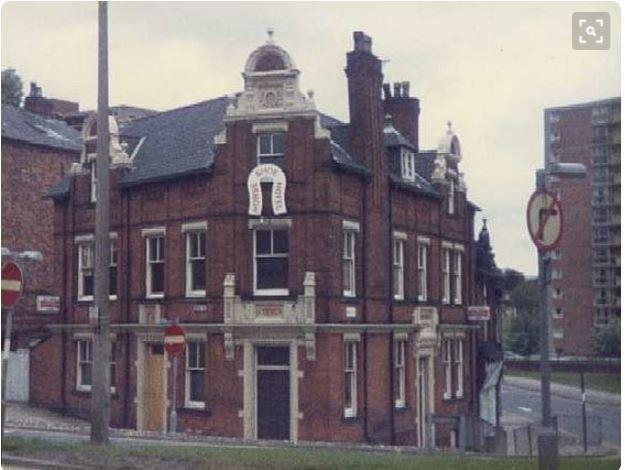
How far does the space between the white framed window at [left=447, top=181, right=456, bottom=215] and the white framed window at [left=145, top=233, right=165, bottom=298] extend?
2534 millimetres

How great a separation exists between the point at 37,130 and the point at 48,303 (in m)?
1.56

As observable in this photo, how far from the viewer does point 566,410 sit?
957 centimetres

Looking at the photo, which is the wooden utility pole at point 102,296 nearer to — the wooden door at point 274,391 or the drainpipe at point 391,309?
the wooden door at point 274,391

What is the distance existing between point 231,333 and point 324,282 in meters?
0.98

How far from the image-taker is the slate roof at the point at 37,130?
989cm

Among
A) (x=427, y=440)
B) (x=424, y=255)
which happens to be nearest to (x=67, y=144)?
(x=424, y=255)

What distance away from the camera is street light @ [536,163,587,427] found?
8766mm

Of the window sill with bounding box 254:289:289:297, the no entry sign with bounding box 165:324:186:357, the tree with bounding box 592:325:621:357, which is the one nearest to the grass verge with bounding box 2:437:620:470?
the tree with bounding box 592:325:621:357

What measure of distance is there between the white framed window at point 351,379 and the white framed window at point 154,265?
1.86m

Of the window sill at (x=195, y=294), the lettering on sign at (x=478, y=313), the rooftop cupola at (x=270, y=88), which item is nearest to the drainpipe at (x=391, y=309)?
the lettering on sign at (x=478, y=313)

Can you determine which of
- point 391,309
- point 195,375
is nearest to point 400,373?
point 391,309

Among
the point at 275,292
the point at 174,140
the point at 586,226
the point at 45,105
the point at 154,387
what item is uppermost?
the point at 45,105

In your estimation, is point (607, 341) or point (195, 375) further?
point (195, 375)

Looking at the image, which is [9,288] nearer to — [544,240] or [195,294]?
[195,294]
